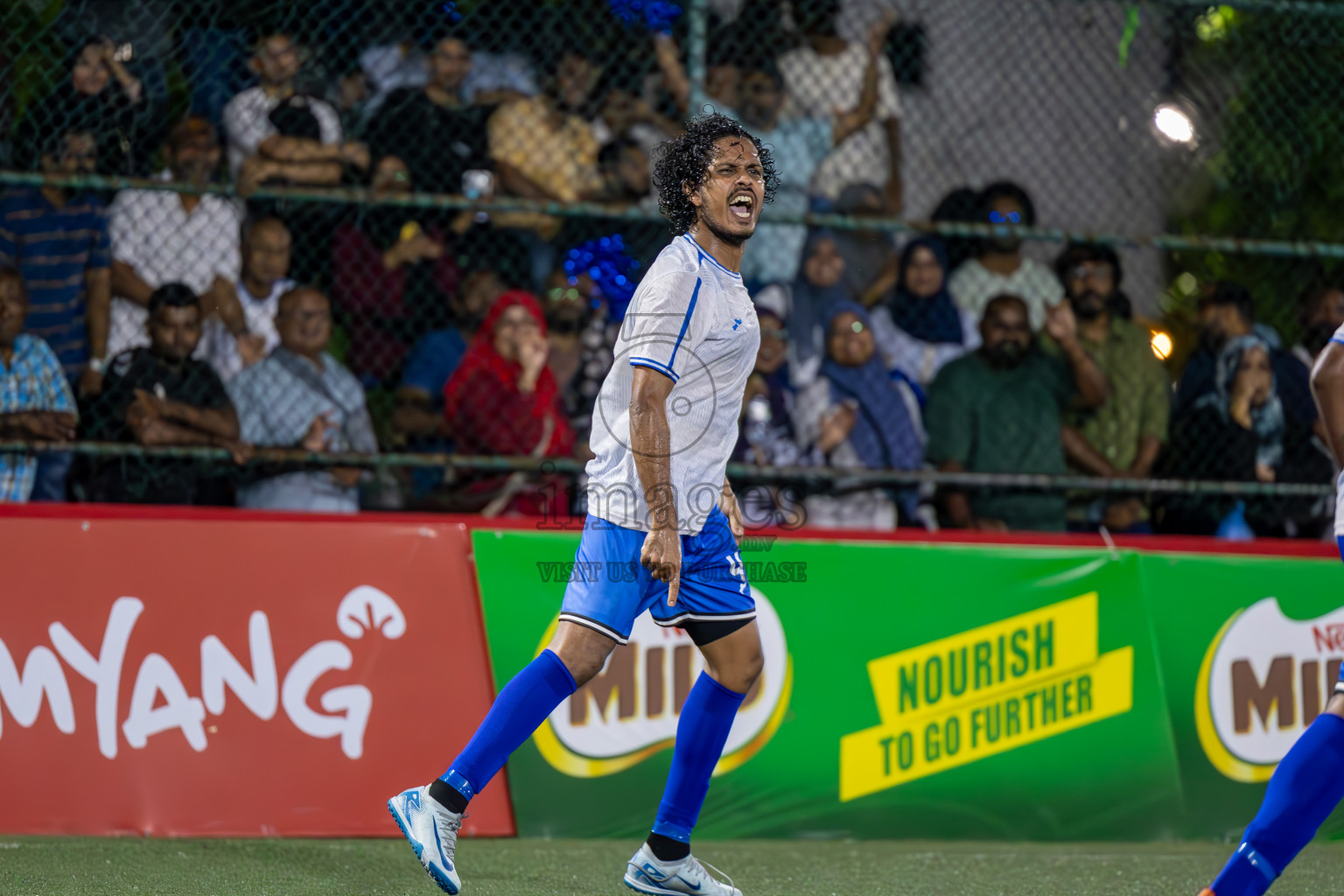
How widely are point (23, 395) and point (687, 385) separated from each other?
294 centimetres

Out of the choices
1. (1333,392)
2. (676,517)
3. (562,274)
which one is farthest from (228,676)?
(1333,392)

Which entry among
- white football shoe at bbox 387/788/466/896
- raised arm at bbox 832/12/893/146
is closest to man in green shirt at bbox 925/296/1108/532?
raised arm at bbox 832/12/893/146

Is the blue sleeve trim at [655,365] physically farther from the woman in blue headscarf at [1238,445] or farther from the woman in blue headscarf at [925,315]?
the woman in blue headscarf at [1238,445]

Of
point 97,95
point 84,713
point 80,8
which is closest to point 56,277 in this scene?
point 97,95

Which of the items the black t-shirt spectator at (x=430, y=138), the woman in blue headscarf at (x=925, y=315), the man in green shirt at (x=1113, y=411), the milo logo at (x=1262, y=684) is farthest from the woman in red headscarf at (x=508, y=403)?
the milo logo at (x=1262, y=684)

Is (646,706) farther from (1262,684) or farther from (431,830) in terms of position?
(1262,684)

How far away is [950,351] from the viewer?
6586 millimetres

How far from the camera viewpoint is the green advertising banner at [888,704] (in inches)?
193

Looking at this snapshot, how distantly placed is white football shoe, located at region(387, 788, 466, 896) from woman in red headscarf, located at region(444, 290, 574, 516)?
2.28 m

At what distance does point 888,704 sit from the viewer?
5.06m

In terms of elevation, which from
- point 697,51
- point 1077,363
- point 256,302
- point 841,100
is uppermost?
point 841,100

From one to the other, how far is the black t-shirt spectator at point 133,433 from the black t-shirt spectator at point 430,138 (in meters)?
1.36

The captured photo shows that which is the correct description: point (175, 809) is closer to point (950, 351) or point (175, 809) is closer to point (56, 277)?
point (56, 277)

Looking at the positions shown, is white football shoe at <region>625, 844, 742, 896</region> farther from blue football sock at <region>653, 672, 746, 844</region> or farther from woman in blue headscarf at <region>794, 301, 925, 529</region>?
woman in blue headscarf at <region>794, 301, 925, 529</region>
